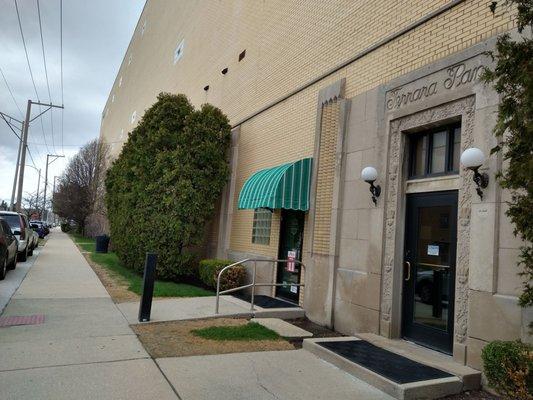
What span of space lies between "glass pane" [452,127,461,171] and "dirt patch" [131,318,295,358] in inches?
140

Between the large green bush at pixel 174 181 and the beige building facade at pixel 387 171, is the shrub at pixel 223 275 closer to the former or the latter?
the beige building facade at pixel 387 171

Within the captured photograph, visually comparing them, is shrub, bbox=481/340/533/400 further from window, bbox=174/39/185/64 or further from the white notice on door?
window, bbox=174/39/185/64

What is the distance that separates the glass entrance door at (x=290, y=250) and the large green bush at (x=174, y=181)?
3.38 meters

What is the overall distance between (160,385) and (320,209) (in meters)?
5.43

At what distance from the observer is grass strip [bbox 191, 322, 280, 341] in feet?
24.3

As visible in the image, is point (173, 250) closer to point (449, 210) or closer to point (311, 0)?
point (311, 0)

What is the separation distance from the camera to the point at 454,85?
6.81m

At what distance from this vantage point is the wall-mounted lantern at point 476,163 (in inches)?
231

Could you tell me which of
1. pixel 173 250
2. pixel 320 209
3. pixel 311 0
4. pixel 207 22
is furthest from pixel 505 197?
pixel 207 22

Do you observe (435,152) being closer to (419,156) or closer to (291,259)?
(419,156)

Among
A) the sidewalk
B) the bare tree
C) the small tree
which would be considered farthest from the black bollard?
the bare tree

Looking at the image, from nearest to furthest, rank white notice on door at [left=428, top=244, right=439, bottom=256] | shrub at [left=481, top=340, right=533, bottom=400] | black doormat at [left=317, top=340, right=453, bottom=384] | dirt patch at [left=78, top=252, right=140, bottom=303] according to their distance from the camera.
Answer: shrub at [left=481, top=340, right=533, bottom=400] → black doormat at [left=317, top=340, right=453, bottom=384] → white notice on door at [left=428, top=244, right=439, bottom=256] → dirt patch at [left=78, top=252, right=140, bottom=303]

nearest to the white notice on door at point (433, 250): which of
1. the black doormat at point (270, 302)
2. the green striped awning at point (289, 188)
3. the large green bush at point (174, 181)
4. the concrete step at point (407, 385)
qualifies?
the concrete step at point (407, 385)

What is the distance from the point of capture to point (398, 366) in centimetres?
592
